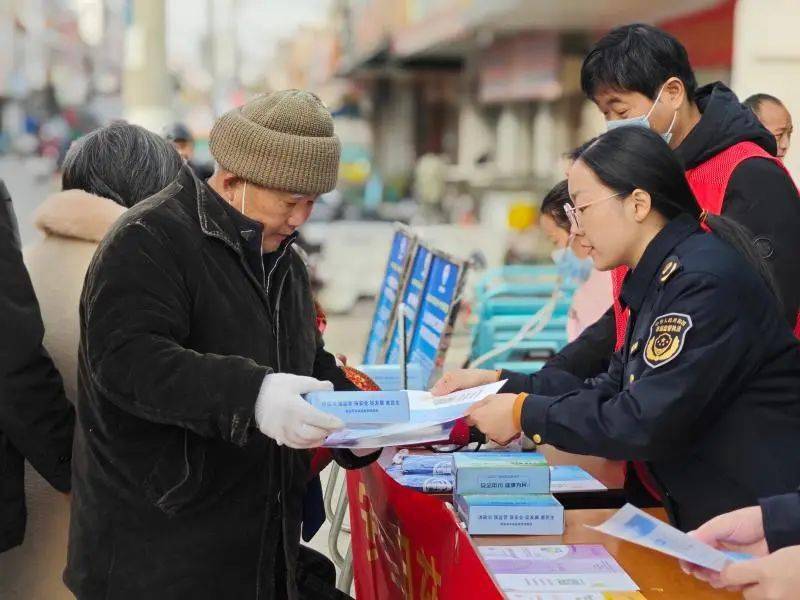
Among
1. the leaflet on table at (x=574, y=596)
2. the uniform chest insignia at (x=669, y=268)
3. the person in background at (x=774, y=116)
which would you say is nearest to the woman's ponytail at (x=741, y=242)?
the uniform chest insignia at (x=669, y=268)

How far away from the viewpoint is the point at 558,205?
414 cm

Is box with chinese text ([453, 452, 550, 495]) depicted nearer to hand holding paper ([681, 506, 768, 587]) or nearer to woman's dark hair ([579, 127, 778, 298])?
hand holding paper ([681, 506, 768, 587])

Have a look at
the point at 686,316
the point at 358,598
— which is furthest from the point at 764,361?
the point at 358,598

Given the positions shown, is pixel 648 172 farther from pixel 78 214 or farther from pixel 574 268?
pixel 574 268

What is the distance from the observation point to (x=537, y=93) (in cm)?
1766

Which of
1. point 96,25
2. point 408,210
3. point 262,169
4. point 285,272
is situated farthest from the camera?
point 96,25

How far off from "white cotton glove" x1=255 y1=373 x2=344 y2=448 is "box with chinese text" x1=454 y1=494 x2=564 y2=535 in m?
0.45

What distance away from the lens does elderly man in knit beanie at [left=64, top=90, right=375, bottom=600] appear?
2043mm

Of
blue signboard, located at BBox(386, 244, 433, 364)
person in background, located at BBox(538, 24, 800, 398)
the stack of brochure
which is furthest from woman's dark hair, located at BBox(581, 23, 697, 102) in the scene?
blue signboard, located at BBox(386, 244, 433, 364)

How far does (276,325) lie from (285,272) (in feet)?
0.50

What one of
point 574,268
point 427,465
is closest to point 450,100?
point 574,268

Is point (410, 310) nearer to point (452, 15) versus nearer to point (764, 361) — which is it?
point (764, 361)

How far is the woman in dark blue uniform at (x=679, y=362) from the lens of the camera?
2.06 metres

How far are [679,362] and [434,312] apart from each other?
8.41 ft
